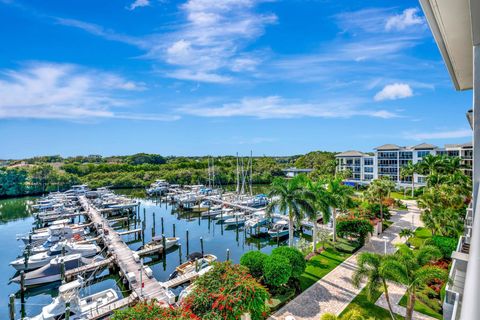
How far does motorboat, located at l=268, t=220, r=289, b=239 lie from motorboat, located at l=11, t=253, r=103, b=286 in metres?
19.6

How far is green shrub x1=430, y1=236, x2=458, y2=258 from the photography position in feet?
60.3

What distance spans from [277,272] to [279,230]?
17.2 metres

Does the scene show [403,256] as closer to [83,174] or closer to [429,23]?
[429,23]

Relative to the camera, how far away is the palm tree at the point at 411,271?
1150 cm

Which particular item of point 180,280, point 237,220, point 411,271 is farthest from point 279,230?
point 411,271

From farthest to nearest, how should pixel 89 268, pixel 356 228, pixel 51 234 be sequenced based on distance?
pixel 51 234 → pixel 356 228 → pixel 89 268

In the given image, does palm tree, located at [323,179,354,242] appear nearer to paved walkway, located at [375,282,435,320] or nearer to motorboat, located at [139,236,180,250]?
paved walkway, located at [375,282,435,320]

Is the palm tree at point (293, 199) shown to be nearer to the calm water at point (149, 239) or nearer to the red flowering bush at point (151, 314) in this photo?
the calm water at point (149, 239)

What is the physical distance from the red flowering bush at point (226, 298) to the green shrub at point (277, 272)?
3.08 m

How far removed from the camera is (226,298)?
12023 millimetres

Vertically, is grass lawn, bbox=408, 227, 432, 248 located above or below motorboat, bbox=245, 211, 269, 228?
above

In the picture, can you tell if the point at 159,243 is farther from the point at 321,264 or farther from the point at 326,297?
the point at 326,297

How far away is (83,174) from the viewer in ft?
277

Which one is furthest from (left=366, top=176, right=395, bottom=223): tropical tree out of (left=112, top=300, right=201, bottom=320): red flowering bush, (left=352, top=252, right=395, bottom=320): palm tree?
(left=112, top=300, right=201, bottom=320): red flowering bush
